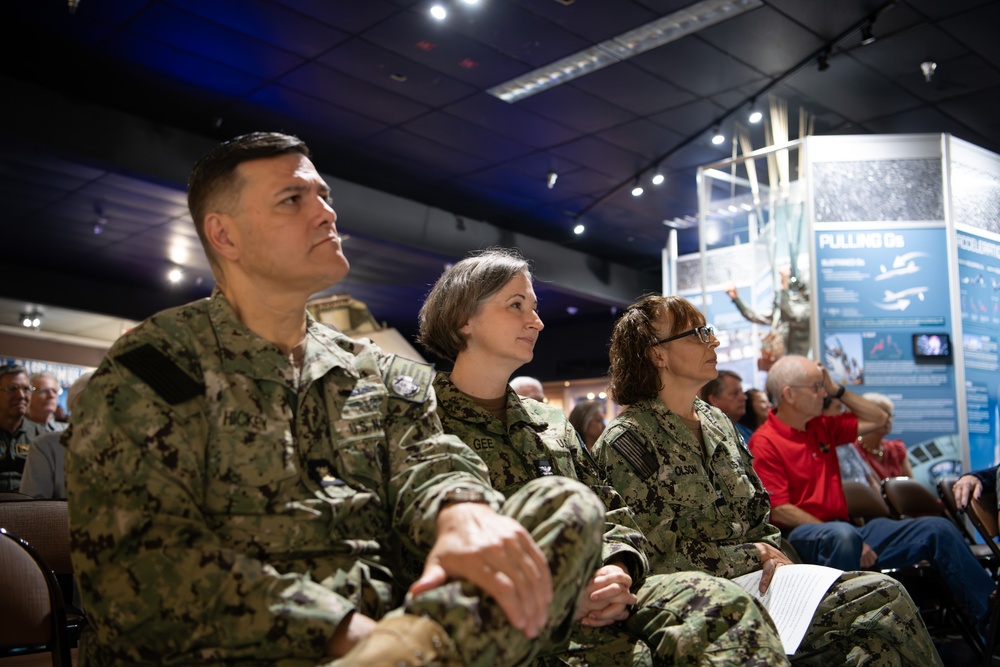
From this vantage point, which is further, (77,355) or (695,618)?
(77,355)

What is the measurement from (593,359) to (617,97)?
7.69m

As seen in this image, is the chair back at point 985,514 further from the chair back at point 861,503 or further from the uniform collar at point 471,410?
the uniform collar at point 471,410

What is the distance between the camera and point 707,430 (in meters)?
2.85

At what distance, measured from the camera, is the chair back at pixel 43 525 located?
89.4 inches

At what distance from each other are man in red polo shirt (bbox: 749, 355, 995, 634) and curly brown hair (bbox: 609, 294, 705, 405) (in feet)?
3.83

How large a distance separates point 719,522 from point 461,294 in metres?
1.10

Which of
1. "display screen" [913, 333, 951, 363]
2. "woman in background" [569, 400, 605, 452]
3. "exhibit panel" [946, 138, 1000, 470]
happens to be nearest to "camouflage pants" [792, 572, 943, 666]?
"woman in background" [569, 400, 605, 452]

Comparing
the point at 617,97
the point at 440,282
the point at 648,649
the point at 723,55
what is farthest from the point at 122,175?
the point at 648,649

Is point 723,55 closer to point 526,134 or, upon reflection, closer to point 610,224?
point 526,134

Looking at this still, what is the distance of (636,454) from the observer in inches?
104

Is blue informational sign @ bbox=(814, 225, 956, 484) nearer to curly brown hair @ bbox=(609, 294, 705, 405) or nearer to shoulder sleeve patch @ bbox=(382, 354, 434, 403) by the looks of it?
curly brown hair @ bbox=(609, 294, 705, 405)

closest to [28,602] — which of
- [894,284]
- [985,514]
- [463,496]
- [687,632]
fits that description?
[463,496]

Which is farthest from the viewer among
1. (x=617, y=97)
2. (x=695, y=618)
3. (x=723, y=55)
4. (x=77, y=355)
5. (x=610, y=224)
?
(x=77, y=355)

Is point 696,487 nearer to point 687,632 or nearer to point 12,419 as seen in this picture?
point 687,632
